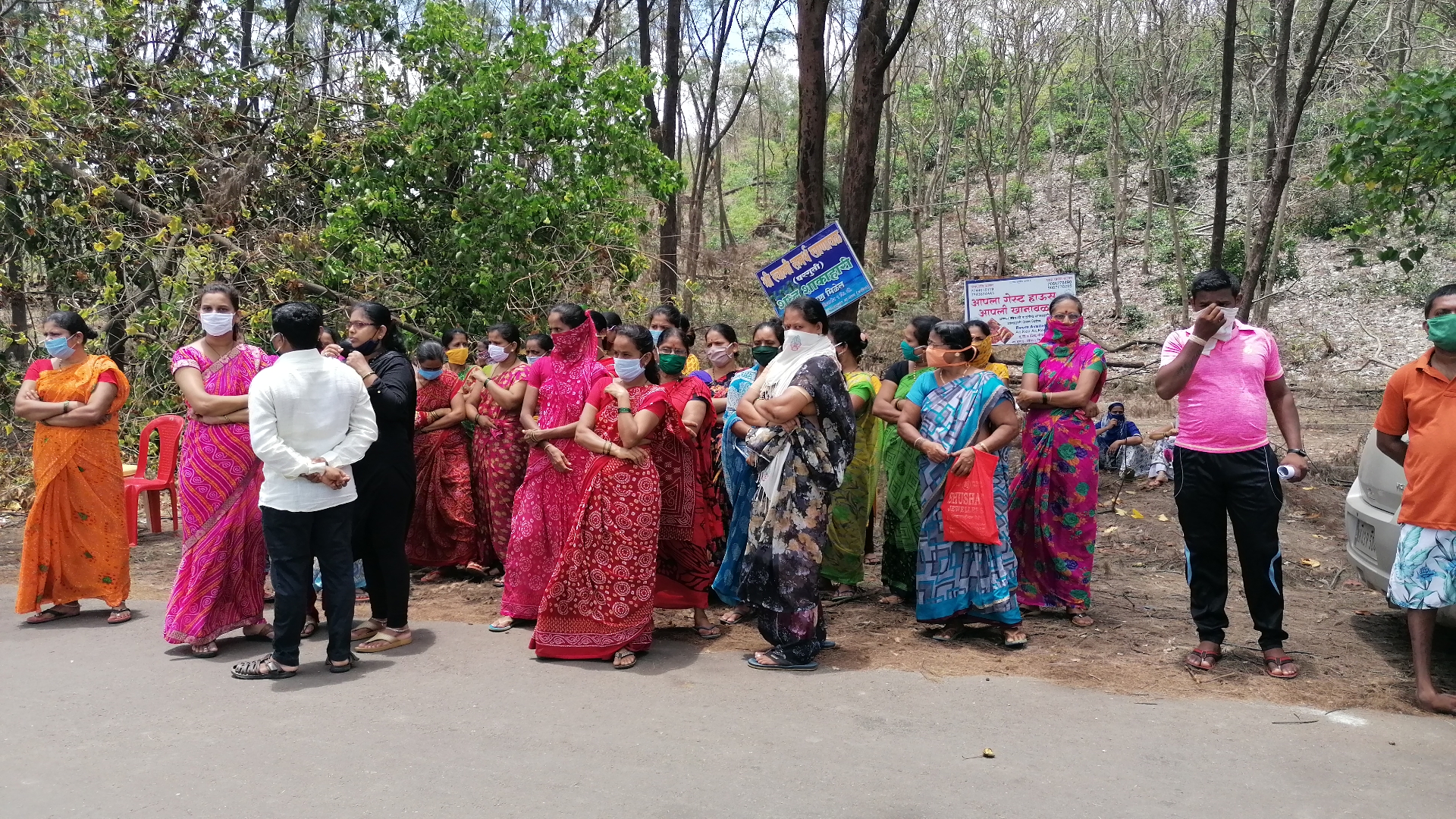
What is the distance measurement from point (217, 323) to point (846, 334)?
358 cm

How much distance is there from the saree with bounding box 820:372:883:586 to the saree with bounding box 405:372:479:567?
2627mm

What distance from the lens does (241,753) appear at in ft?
12.7

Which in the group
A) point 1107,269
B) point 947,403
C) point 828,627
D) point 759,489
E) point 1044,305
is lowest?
point 828,627

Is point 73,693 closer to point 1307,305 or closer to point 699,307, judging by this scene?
point 699,307

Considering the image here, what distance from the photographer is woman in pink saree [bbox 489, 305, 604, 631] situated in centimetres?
559

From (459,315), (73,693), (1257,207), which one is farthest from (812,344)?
(1257,207)

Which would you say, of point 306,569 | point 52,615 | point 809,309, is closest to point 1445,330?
point 809,309

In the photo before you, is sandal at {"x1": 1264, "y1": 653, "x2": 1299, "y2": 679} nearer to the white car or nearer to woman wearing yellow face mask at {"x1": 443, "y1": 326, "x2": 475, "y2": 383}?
the white car

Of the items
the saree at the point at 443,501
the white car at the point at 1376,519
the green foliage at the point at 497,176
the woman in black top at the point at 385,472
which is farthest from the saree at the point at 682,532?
the green foliage at the point at 497,176

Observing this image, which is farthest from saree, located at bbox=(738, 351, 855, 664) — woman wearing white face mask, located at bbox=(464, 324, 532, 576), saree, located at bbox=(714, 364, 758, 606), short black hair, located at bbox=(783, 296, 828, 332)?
woman wearing white face mask, located at bbox=(464, 324, 532, 576)

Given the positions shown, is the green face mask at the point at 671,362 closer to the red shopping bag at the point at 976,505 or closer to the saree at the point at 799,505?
the saree at the point at 799,505

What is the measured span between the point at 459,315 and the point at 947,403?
6813 mm

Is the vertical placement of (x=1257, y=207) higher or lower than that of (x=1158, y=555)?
higher

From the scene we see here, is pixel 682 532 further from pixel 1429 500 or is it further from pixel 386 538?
pixel 1429 500
